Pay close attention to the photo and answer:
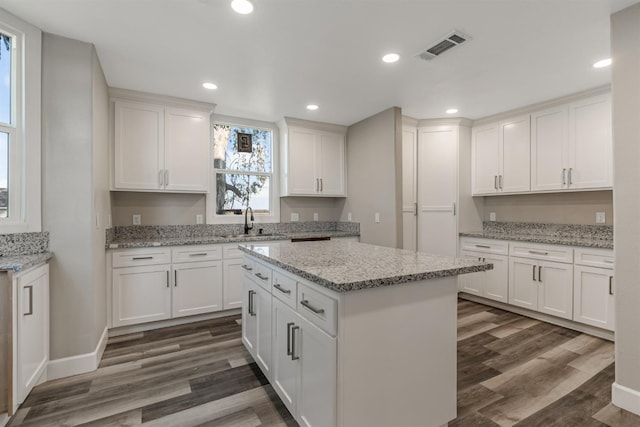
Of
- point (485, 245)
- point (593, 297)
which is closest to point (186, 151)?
point (485, 245)

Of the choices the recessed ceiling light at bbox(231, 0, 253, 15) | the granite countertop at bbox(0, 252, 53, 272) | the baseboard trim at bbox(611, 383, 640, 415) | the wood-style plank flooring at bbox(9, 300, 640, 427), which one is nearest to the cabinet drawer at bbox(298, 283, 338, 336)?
the wood-style plank flooring at bbox(9, 300, 640, 427)

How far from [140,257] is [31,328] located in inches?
45.1

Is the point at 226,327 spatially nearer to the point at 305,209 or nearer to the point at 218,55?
the point at 305,209

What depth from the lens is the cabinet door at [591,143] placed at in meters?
3.05

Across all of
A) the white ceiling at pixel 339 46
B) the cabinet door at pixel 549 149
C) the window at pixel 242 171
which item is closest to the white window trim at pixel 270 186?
the window at pixel 242 171

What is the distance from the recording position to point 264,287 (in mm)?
2045

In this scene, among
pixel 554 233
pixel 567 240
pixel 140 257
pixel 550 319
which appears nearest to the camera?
pixel 140 257

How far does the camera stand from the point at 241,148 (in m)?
4.23

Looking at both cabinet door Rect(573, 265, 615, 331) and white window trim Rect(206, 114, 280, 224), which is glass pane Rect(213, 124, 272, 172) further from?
cabinet door Rect(573, 265, 615, 331)

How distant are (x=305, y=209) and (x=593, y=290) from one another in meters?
3.49

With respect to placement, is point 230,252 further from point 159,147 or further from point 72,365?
point 72,365

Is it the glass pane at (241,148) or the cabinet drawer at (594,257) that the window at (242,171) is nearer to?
the glass pane at (241,148)

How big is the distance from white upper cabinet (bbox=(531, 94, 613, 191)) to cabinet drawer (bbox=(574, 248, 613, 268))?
0.72m

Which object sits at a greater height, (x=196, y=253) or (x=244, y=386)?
(x=196, y=253)
